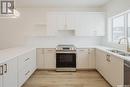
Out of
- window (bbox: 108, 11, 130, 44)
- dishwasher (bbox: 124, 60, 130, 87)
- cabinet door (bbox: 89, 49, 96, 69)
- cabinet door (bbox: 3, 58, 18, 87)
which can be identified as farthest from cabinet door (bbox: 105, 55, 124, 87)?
cabinet door (bbox: 3, 58, 18, 87)

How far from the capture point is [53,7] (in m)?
6.37

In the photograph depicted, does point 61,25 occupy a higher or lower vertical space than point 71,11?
lower

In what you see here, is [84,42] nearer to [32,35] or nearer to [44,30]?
[44,30]

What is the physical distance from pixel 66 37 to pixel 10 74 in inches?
141

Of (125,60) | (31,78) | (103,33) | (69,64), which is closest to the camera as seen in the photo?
(125,60)

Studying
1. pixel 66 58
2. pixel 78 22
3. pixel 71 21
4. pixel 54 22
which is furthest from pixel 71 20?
pixel 66 58

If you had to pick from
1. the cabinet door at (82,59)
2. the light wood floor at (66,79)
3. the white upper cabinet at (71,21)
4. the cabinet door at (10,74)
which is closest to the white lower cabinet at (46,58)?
the light wood floor at (66,79)

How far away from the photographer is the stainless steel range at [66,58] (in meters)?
5.67

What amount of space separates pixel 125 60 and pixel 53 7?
4005 mm

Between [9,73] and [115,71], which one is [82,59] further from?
[9,73]

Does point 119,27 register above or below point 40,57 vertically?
above

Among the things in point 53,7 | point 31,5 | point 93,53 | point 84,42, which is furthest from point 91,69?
point 31,5

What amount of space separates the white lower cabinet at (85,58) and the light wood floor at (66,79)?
9.8 inches

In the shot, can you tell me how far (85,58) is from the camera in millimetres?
5805
